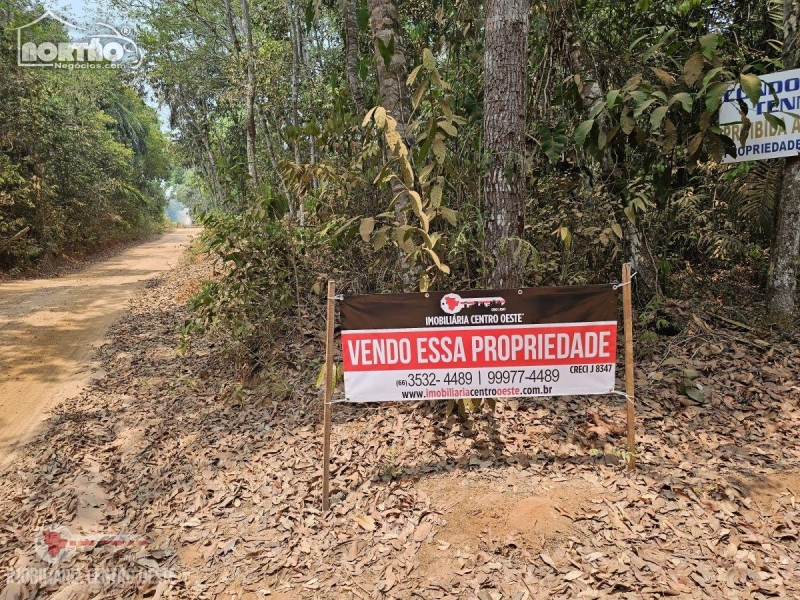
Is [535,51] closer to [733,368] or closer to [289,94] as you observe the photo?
[733,368]

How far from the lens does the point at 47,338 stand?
843 cm

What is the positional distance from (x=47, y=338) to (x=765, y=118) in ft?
34.4

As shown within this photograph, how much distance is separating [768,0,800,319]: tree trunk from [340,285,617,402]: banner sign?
8.53ft

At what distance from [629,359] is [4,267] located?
1697 centimetres

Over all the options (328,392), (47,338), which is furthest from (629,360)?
(47,338)

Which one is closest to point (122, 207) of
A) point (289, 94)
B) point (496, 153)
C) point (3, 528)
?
point (289, 94)

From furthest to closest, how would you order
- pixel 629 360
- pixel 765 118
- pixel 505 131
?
pixel 765 118 < pixel 505 131 < pixel 629 360

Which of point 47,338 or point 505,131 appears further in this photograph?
point 47,338
